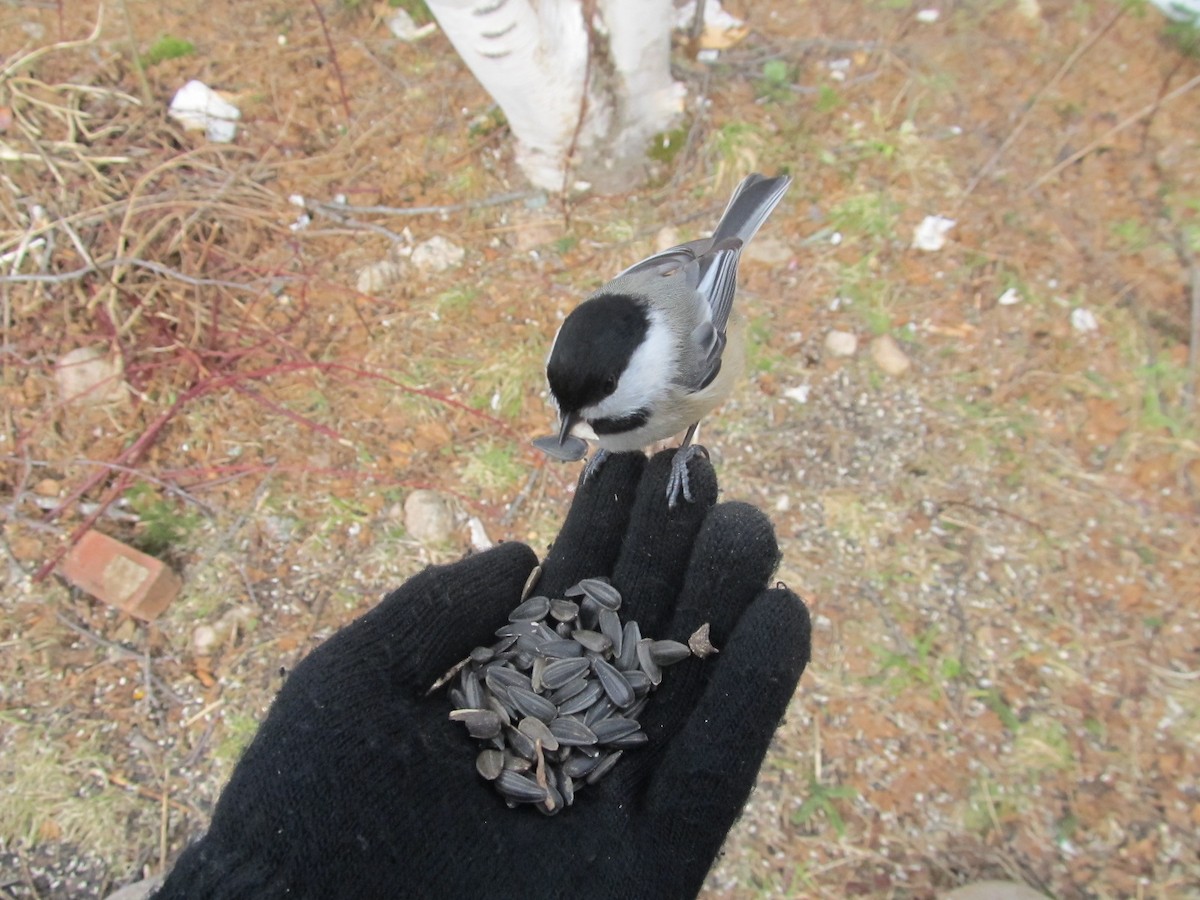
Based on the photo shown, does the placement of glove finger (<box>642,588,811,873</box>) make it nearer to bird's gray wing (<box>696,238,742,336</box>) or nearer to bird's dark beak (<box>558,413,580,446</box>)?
bird's dark beak (<box>558,413,580,446</box>)

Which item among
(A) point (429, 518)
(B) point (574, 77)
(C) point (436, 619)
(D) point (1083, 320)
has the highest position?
(B) point (574, 77)

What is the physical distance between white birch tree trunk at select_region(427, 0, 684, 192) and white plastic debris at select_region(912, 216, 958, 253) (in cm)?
116

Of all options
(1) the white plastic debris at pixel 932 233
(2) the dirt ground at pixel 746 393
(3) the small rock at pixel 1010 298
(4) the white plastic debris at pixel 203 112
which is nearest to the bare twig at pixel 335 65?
(2) the dirt ground at pixel 746 393

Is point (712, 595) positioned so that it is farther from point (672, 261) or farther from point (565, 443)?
point (672, 261)

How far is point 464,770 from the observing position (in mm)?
1771

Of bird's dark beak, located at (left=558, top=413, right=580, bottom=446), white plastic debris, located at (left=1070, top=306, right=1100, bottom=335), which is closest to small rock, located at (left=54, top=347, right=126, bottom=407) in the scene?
bird's dark beak, located at (left=558, top=413, right=580, bottom=446)

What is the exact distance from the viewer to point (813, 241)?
323 cm

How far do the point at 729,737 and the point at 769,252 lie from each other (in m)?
2.15

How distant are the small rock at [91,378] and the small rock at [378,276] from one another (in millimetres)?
955

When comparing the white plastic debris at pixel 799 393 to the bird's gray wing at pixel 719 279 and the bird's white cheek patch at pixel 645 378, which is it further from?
the bird's white cheek patch at pixel 645 378

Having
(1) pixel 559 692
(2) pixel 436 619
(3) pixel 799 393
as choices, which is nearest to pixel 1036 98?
(3) pixel 799 393

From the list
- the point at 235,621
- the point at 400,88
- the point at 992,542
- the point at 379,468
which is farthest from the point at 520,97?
the point at 992,542

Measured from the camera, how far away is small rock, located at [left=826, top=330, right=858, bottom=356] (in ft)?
10.0

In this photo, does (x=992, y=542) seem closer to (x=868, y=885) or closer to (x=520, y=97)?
(x=868, y=885)
